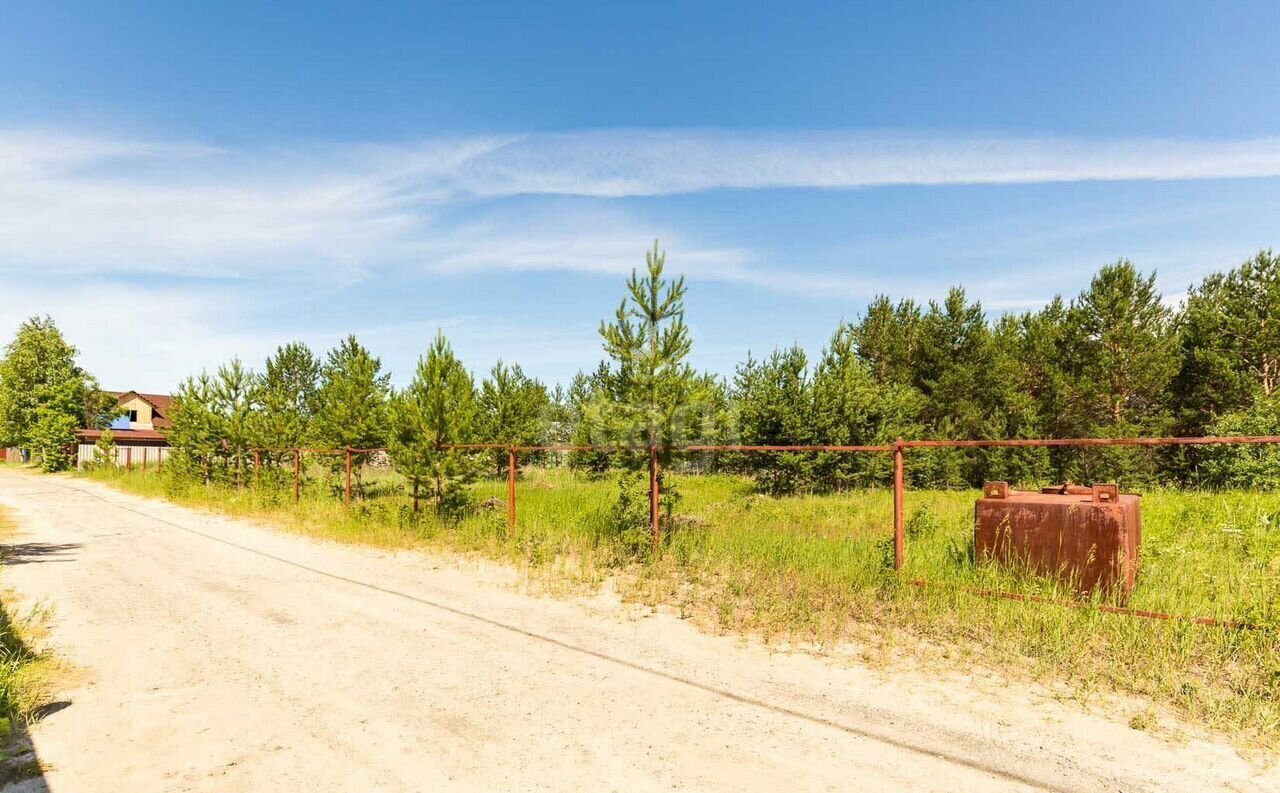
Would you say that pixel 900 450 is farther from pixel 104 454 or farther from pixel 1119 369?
pixel 104 454

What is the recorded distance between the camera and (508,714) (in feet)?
14.4

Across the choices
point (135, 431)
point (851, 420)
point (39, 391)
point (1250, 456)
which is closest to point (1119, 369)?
point (1250, 456)

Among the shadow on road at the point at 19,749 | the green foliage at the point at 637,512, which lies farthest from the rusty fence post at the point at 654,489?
the shadow on road at the point at 19,749

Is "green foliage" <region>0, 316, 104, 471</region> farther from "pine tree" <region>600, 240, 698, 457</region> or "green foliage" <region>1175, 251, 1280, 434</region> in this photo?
"green foliage" <region>1175, 251, 1280, 434</region>

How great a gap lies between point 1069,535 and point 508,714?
18.2 ft

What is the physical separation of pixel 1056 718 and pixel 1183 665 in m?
1.49

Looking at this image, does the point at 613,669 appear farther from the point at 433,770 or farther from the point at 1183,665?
the point at 1183,665

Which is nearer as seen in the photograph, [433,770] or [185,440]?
[433,770]

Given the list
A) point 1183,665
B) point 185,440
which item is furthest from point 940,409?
point 185,440

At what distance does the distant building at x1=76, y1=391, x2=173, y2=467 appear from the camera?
44.3 metres

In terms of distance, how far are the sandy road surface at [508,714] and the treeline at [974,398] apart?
12468mm

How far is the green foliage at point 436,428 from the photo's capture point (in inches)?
484

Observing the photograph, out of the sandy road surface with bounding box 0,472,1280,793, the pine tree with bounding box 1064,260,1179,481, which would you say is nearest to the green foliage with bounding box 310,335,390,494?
the sandy road surface with bounding box 0,472,1280,793

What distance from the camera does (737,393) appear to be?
28.0 m
